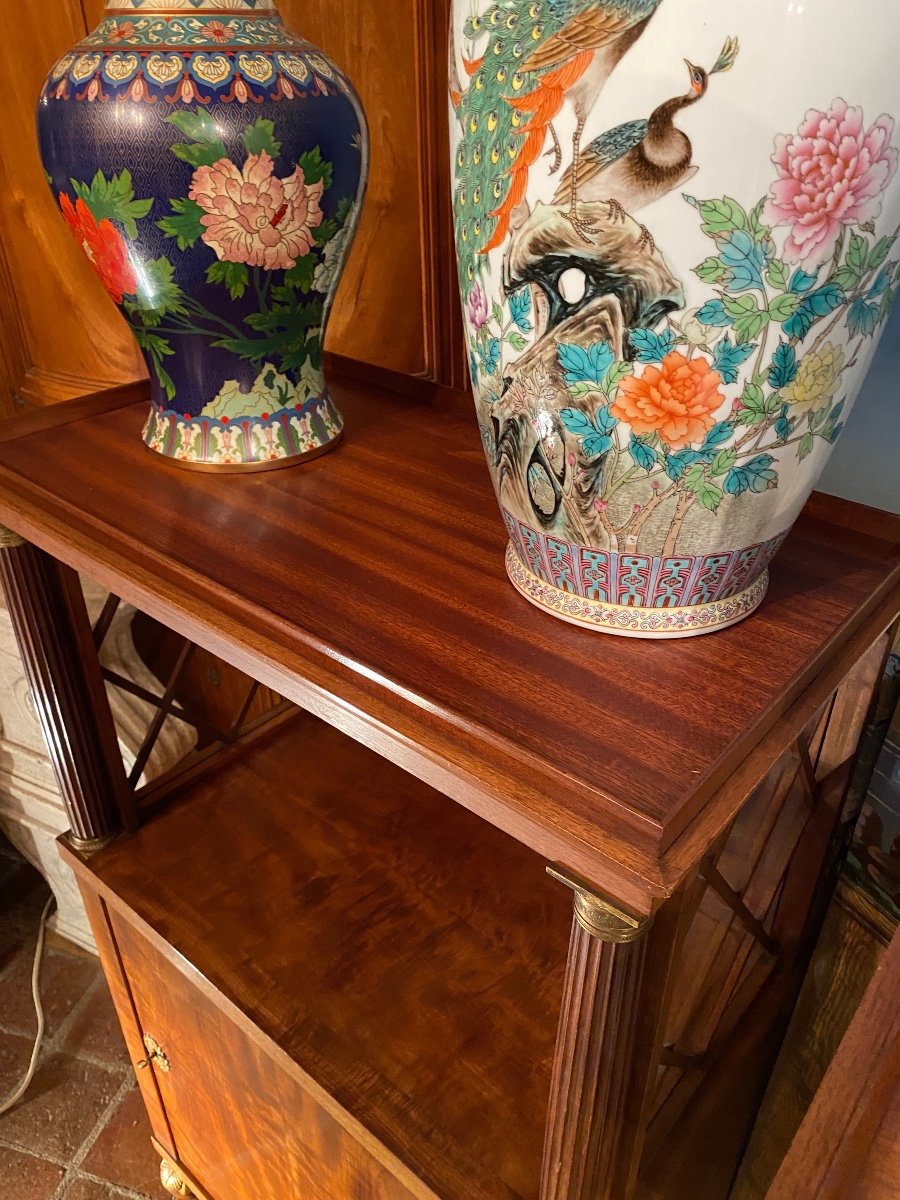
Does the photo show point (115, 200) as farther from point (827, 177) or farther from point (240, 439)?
point (827, 177)

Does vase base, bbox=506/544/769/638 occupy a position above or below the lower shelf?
above

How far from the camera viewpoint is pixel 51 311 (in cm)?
109

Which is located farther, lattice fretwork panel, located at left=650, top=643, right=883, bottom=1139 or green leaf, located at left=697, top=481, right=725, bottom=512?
lattice fretwork panel, located at left=650, top=643, right=883, bottom=1139

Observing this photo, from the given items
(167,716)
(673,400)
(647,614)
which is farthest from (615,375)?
(167,716)

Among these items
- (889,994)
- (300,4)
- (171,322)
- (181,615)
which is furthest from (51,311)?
(889,994)

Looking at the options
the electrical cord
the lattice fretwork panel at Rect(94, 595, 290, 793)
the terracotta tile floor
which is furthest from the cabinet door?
the electrical cord

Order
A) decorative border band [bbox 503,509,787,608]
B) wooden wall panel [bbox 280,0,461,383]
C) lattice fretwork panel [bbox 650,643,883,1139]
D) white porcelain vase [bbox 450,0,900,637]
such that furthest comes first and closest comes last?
1. wooden wall panel [bbox 280,0,461,383]
2. lattice fretwork panel [bbox 650,643,883,1139]
3. decorative border band [bbox 503,509,787,608]
4. white porcelain vase [bbox 450,0,900,637]

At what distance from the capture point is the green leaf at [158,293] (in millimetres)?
543

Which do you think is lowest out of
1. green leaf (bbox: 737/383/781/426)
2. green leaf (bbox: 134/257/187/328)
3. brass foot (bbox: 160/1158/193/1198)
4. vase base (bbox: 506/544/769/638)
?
brass foot (bbox: 160/1158/193/1198)

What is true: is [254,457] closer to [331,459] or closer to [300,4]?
[331,459]

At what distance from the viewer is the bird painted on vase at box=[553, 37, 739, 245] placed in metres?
0.30

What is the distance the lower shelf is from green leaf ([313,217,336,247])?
0.51 m

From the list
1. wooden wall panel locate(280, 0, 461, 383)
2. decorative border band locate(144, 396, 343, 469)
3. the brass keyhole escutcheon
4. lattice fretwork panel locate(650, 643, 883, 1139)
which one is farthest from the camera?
the brass keyhole escutcheon

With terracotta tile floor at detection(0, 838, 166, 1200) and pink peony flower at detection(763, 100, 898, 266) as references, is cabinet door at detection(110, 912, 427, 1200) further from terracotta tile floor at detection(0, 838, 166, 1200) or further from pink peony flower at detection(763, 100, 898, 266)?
pink peony flower at detection(763, 100, 898, 266)
